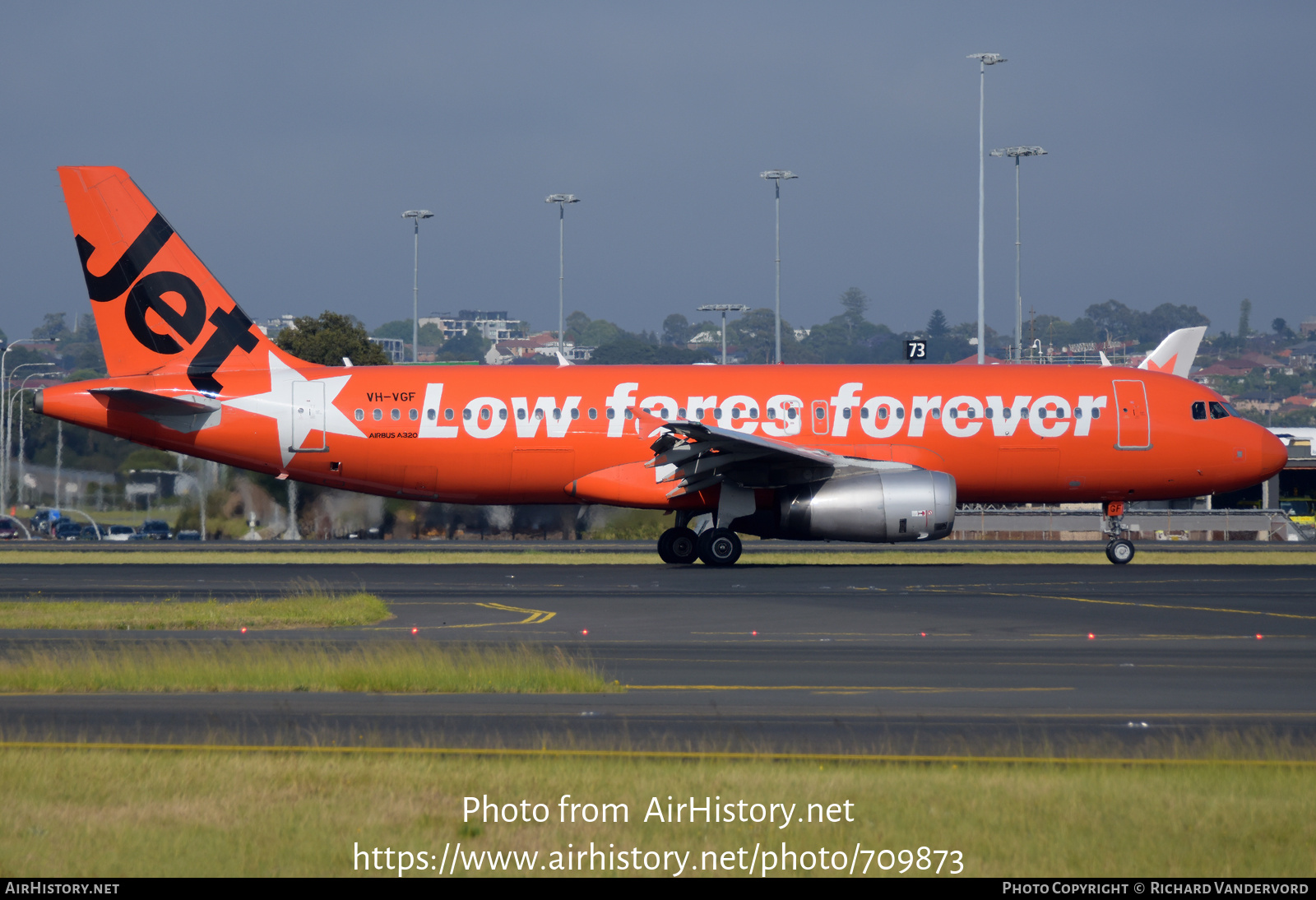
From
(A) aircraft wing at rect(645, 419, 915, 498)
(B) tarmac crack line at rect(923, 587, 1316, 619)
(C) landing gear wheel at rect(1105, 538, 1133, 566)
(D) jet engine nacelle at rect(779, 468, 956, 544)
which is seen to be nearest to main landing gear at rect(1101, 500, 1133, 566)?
(C) landing gear wheel at rect(1105, 538, 1133, 566)

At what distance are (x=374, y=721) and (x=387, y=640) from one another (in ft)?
20.1

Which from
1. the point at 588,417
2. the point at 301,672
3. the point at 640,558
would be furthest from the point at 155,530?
the point at 301,672

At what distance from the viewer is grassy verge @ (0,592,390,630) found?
66.3 feet

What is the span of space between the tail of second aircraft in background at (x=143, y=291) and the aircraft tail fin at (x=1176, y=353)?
2304 centimetres

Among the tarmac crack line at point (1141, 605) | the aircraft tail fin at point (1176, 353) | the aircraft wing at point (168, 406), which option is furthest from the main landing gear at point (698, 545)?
the aircraft tail fin at point (1176, 353)

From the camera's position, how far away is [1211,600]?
2358cm

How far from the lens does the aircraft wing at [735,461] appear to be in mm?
29750

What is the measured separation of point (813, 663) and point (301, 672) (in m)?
5.83

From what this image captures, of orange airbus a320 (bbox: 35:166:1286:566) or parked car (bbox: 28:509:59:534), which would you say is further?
parked car (bbox: 28:509:59:534)

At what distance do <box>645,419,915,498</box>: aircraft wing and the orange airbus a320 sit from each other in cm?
12

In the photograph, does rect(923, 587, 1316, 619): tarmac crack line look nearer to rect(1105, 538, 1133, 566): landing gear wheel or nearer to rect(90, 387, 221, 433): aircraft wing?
rect(1105, 538, 1133, 566): landing gear wheel

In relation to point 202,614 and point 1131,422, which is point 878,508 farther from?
point 202,614

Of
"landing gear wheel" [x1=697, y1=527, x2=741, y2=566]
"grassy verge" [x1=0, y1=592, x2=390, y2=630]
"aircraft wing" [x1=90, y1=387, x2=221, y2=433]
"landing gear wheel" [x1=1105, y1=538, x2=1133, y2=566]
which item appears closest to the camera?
"grassy verge" [x1=0, y1=592, x2=390, y2=630]

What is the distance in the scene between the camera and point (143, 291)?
107ft
